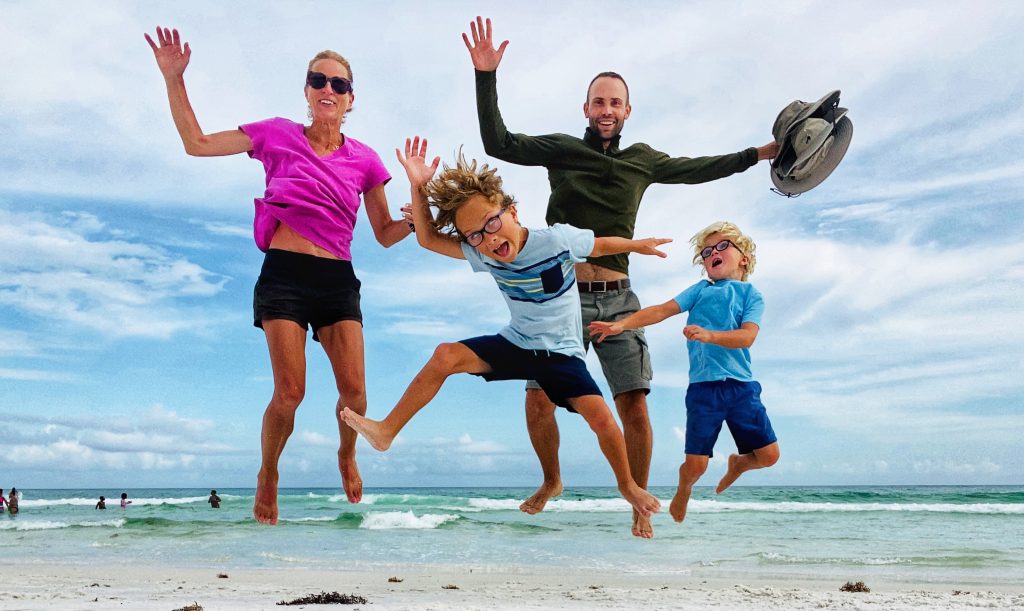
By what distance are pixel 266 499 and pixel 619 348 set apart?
2466 mm

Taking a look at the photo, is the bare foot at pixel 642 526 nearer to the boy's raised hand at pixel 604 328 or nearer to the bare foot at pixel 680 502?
the bare foot at pixel 680 502

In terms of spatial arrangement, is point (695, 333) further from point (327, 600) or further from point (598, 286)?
point (327, 600)

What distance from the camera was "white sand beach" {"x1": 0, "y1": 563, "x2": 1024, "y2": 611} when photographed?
13172 millimetres

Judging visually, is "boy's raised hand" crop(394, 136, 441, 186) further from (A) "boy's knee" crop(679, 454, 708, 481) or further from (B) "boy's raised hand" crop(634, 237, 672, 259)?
(A) "boy's knee" crop(679, 454, 708, 481)

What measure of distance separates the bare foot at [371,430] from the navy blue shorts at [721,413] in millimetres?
1943

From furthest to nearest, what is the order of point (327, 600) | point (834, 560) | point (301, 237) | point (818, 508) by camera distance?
point (818, 508), point (834, 560), point (327, 600), point (301, 237)

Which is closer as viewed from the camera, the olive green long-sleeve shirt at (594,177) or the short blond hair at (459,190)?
the short blond hair at (459,190)

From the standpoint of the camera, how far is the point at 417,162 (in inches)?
203

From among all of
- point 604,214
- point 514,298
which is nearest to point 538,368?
point 514,298

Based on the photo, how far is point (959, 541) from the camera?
23016 millimetres

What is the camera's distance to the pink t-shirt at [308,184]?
5.49 m

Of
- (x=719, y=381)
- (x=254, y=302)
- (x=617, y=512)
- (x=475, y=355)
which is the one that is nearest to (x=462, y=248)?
(x=475, y=355)

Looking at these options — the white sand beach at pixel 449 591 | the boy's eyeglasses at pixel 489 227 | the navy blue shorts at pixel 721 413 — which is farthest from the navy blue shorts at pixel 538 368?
the white sand beach at pixel 449 591

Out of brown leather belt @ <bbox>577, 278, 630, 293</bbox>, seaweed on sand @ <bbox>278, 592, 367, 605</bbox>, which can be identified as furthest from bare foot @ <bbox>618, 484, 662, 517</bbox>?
seaweed on sand @ <bbox>278, 592, 367, 605</bbox>
